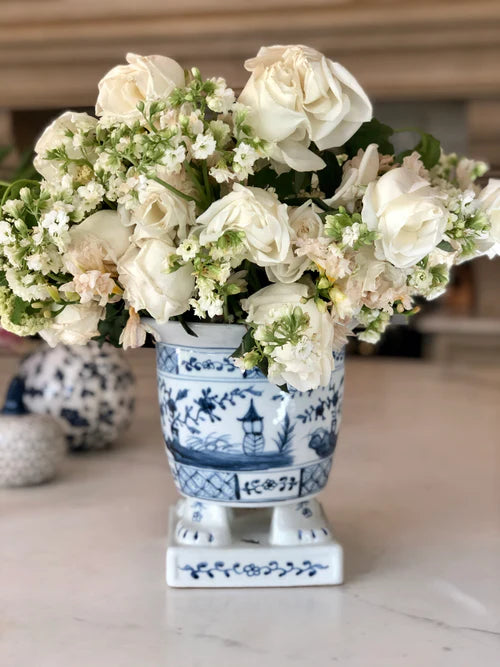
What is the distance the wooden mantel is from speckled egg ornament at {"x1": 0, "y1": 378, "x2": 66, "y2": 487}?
4.95ft

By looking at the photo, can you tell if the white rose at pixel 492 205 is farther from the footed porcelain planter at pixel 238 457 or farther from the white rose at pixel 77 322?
the white rose at pixel 77 322

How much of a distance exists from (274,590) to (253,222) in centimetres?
37

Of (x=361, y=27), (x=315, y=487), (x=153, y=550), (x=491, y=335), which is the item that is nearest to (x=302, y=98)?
(x=315, y=487)

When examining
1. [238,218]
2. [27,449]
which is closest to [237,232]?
[238,218]

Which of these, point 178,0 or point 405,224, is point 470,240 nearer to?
point 405,224

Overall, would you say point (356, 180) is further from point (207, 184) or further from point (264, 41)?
point (264, 41)

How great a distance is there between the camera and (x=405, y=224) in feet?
1.99

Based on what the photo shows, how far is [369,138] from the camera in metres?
0.74

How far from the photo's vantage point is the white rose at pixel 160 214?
0.63 meters

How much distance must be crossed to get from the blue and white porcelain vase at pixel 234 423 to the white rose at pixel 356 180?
150mm

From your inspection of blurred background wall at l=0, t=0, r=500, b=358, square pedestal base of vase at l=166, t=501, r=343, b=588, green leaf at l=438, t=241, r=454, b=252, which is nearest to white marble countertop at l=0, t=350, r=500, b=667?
square pedestal base of vase at l=166, t=501, r=343, b=588

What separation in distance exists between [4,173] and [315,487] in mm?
2011

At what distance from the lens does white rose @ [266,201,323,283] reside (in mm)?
646

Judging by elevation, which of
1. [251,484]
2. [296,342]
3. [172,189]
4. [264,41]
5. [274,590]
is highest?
[264,41]
